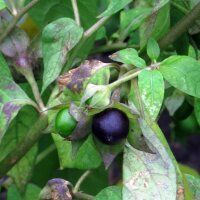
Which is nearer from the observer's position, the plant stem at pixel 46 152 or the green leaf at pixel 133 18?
the green leaf at pixel 133 18

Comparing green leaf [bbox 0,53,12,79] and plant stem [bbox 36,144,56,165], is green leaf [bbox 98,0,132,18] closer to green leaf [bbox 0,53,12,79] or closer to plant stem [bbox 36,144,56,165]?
green leaf [bbox 0,53,12,79]

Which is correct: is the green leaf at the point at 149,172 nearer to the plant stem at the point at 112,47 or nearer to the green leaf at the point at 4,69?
the green leaf at the point at 4,69

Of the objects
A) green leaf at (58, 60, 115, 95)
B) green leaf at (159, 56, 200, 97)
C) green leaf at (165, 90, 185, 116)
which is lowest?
green leaf at (165, 90, 185, 116)

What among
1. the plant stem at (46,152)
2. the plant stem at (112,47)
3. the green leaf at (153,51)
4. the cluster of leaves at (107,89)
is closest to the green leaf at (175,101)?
the cluster of leaves at (107,89)

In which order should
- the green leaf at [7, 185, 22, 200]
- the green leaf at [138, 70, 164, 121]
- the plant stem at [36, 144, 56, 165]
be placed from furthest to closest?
1. the plant stem at [36, 144, 56, 165]
2. the green leaf at [7, 185, 22, 200]
3. the green leaf at [138, 70, 164, 121]

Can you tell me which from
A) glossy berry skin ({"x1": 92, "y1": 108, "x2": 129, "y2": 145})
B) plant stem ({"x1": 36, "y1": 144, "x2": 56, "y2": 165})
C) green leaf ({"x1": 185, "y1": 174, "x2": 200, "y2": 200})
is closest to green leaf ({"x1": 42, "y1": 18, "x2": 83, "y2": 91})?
glossy berry skin ({"x1": 92, "y1": 108, "x2": 129, "y2": 145})

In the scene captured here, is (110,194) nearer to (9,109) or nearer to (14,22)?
(9,109)

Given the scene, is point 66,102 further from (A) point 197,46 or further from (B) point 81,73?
(A) point 197,46

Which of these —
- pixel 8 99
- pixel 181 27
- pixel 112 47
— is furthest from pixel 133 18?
pixel 8 99
